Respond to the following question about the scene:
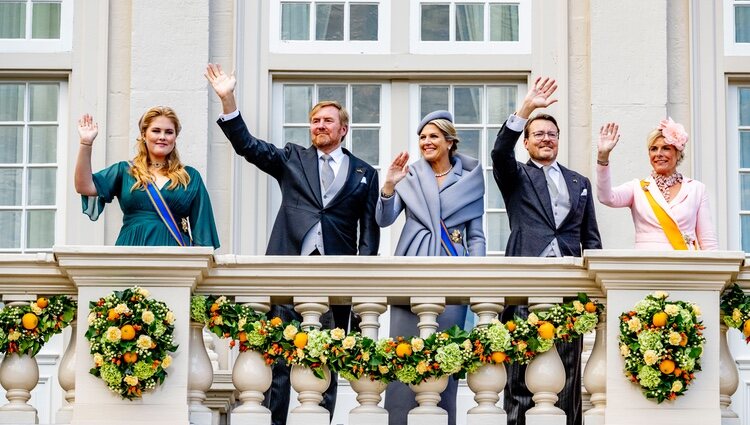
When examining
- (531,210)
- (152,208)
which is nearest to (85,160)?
(152,208)

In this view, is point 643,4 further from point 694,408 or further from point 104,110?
point 694,408

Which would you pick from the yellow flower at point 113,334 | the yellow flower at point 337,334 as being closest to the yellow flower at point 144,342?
the yellow flower at point 113,334

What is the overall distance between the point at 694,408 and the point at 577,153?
14.0 ft

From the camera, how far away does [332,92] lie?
1550cm

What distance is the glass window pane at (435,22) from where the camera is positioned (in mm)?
15492

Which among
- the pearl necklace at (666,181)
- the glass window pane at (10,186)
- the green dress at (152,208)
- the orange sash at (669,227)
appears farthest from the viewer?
the glass window pane at (10,186)

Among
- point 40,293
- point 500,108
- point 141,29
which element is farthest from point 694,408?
point 141,29

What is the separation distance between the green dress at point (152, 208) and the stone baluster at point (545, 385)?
7.05 feet

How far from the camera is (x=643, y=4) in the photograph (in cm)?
1525

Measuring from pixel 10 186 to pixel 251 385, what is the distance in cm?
469

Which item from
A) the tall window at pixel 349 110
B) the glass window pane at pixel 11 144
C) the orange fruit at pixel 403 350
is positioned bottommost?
the orange fruit at pixel 403 350

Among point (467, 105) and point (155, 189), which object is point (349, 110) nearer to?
point (467, 105)

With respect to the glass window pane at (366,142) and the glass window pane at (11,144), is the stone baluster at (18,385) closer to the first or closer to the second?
the glass window pane at (11,144)

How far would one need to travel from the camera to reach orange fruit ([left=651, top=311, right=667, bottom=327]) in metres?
11.0
